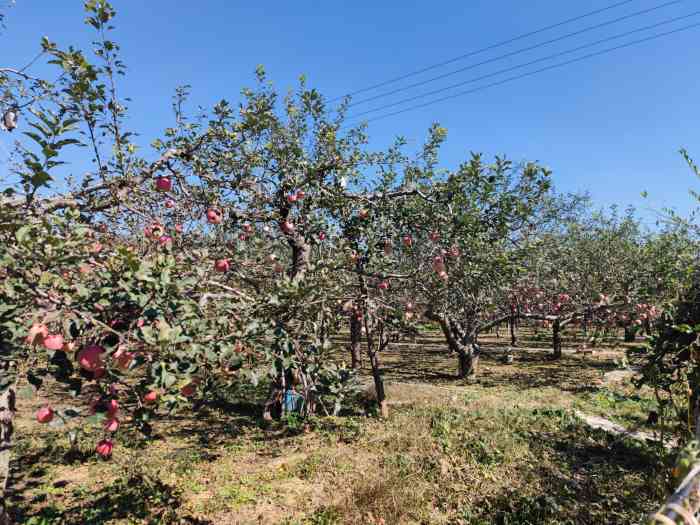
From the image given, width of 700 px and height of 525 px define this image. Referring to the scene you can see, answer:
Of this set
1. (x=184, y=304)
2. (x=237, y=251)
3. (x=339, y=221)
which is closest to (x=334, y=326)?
(x=237, y=251)

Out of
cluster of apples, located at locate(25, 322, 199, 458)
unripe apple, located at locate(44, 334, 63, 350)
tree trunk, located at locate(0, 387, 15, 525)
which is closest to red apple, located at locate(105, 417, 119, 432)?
cluster of apples, located at locate(25, 322, 199, 458)

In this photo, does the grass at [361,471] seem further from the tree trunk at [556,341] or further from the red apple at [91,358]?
the tree trunk at [556,341]

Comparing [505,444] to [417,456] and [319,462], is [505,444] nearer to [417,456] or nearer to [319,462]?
[417,456]

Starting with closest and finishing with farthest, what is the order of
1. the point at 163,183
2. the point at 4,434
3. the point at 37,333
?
the point at 37,333 < the point at 4,434 < the point at 163,183

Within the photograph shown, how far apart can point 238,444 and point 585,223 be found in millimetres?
19131

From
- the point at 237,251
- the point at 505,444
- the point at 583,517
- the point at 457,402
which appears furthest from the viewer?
the point at 457,402

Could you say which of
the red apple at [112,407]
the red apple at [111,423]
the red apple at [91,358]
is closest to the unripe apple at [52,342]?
the red apple at [91,358]

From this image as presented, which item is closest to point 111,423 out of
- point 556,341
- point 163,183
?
point 163,183

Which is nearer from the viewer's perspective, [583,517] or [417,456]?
[583,517]

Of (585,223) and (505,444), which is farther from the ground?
(585,223)

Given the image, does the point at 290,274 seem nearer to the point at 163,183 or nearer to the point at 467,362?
the point at 163,183

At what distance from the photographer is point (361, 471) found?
19.0 ft

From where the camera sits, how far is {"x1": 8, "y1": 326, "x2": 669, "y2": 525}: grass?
4.73 meters

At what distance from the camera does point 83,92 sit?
3.28 meters
